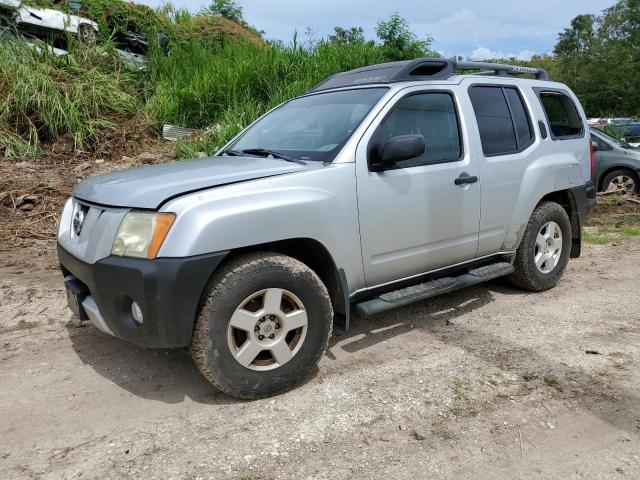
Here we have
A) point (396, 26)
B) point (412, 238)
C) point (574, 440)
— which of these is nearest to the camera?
point (574, 440)

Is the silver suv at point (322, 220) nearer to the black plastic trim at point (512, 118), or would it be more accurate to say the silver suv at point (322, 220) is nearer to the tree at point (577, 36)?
the black plastic trim at point (512, 118)

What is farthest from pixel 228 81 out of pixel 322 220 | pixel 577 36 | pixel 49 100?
pixel 577 36

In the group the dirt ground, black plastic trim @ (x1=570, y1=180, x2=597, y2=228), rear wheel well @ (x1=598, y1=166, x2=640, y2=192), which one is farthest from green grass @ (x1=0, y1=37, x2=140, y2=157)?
rear wheel well @ (x1=598, y1=166, x2=640, y2=192)

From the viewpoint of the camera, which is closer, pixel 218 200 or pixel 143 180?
pixel 218 200

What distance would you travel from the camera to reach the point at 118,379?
3.31 meters

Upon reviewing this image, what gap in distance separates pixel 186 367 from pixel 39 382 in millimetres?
861

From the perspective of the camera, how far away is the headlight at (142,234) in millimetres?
2689

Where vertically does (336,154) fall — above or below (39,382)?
above

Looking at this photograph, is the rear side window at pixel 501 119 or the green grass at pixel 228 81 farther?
the green grass at pixel 228 81

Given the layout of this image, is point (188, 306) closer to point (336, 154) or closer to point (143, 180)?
point (143, 180)

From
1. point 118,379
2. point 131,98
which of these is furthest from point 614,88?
point 118,379

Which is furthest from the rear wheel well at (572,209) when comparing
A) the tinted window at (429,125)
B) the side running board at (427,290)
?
the tinted window at (429,125)

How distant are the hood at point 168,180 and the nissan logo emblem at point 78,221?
0.30 feet

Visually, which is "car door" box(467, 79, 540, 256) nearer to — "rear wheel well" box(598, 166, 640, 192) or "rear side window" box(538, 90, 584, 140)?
"rear side window" box(538, 90, 584, 140)
